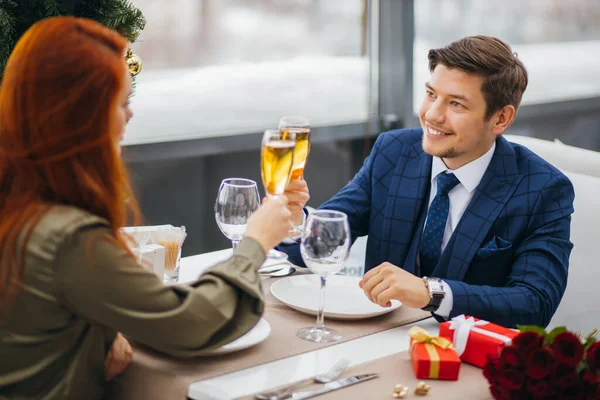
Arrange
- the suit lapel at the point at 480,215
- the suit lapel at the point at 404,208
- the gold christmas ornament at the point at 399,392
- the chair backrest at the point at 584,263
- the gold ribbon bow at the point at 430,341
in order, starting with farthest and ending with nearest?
the chair backrest at the point at 584,263, the suit lapel at the point at 404,208, the suit lapel at the point at 480,215, the gold ribbon bow at the point at 430,341, the gold christmas ornament at the point at 399,392

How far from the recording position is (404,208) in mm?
2250

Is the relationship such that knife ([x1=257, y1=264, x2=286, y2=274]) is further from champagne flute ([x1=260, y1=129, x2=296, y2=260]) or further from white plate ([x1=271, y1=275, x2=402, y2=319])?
champagne flute ([x1=260, y1=129, x2=296, y2=260])

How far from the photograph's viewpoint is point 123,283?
127 centimetres

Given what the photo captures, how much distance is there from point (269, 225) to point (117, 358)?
377mm

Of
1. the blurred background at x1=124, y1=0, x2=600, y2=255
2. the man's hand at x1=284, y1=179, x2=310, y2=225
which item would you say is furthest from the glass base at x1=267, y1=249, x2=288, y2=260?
the blurred background at x1=124, y1=0, x2=600, y2=255

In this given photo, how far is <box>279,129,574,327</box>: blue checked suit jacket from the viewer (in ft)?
6.25

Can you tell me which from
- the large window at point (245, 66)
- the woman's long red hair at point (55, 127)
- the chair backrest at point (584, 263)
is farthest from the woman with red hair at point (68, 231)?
the large window at point (245, 66)

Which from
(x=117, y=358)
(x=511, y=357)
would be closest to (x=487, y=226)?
(x=511, y=357)

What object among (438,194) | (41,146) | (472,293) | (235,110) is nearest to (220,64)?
(235,110)

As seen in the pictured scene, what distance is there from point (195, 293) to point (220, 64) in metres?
2.59

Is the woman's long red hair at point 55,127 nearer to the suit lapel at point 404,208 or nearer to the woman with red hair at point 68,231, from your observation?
the woman with red hair at point 68,231

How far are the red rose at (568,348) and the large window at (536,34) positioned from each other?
10.8 ft

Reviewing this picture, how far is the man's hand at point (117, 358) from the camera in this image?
4.83ft

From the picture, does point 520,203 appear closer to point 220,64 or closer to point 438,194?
point 438,194
